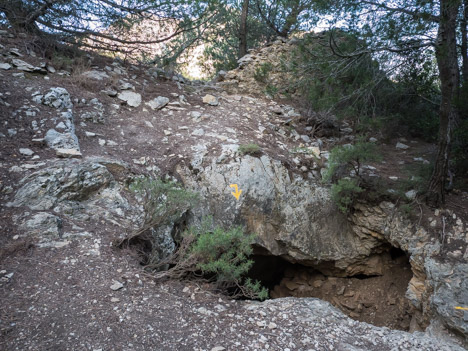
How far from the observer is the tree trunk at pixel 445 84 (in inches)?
141

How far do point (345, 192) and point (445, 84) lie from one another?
6.42ft

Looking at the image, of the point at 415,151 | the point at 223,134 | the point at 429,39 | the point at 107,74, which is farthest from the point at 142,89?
the point at 415,151

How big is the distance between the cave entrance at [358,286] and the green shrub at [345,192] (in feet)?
4.06

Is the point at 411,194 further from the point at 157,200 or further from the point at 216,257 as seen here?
the point at 157,200

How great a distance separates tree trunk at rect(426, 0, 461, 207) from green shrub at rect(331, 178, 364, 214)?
995mm

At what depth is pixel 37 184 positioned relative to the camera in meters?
3.81

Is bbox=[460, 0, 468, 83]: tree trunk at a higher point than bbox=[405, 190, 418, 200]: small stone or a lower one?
higher

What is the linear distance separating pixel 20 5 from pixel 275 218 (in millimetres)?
6487

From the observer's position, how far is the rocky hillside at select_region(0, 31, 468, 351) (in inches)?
112

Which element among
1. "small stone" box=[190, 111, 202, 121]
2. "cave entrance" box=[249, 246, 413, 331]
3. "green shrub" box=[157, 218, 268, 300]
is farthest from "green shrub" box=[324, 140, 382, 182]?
"small stone" box=[190, 111, 202, 121]

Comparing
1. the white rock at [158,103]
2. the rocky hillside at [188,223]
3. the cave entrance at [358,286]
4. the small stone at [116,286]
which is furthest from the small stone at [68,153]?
the cave entrance at [358,286]

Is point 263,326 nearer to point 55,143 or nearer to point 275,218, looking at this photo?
point 275,218

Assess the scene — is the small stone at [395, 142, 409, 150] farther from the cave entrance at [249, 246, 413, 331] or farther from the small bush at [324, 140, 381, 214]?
the cave entrance at [249, 246, 413, 331]

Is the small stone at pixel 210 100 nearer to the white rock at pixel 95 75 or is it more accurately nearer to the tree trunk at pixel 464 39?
the white rock at pixel 95 75
